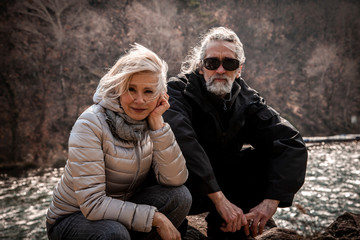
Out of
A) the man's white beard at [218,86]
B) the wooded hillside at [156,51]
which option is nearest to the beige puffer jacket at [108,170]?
the man's white beard at [218,86]

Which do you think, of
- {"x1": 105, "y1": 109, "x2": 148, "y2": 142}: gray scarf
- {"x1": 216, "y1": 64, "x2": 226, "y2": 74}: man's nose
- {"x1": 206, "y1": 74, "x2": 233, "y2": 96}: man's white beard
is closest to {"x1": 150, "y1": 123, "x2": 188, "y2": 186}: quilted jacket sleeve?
{"x1": 105, "y1": 109, "x2": 148, "y2": 142}: gray scarf

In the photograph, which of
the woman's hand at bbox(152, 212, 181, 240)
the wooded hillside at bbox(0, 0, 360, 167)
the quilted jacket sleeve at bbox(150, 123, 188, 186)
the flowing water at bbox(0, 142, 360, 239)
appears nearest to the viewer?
the woman's hand at bbox(152, 212, 181, 240)

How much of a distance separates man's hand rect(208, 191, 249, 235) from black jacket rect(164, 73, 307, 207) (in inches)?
3.2

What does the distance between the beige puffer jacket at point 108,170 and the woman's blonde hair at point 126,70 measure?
74 mm

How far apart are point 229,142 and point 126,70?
1.32 metres

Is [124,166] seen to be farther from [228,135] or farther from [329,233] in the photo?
[329,233]

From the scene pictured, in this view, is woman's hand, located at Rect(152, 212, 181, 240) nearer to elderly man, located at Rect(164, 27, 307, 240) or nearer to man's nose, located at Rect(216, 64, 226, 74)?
elderly man, located at Rect(164, 27, 307, 240)

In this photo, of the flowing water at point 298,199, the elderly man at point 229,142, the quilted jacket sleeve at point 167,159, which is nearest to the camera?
the quilted jacket sleeve at point 167,159

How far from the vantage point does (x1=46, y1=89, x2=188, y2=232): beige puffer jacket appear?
1.68 m

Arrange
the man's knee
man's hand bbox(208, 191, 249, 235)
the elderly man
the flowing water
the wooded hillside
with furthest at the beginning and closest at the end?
the wooded hillside → the flowing water → the elderly man → man's hand bbox(208, 191, 249, 235) → the man's knee

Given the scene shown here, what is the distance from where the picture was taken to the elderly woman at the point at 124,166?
1688 mm

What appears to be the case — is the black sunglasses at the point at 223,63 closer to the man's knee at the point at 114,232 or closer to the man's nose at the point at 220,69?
the man's nose at the point at 220,69

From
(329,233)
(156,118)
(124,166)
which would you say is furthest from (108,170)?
(329,233)

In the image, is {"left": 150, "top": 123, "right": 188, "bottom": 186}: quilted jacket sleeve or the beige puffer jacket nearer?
the beige puffer jacket
